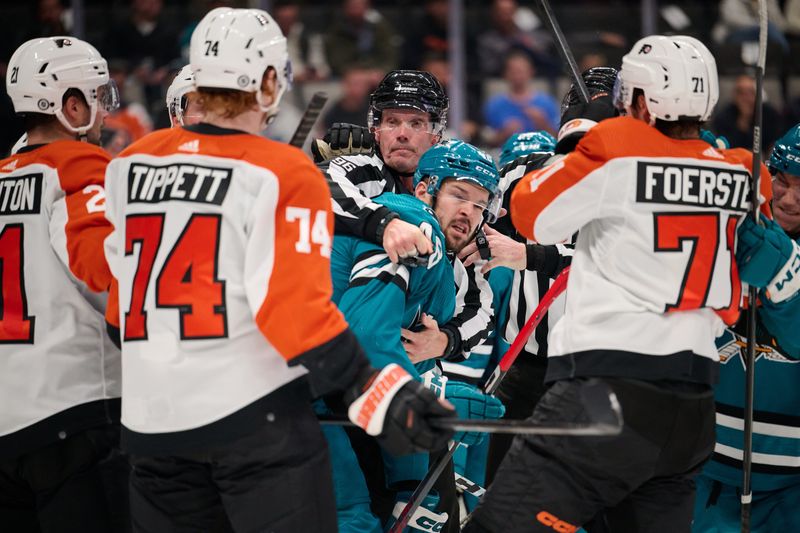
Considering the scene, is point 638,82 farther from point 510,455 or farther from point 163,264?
point 163,264

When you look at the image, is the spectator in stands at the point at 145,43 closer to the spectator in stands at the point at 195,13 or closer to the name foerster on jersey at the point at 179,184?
the spectator in stands at the point at 195,13

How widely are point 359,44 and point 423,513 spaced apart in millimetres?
5123

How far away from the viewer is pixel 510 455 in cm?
259

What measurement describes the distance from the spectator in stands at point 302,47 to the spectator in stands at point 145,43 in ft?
2.58

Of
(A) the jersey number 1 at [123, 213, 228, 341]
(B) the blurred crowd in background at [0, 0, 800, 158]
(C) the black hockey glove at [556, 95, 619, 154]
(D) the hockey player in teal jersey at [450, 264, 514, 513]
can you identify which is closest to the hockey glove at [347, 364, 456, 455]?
(A) the jersey number 1 at [123, 213, 228, 341]

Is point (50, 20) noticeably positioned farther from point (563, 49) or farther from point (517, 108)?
point (563, 49)

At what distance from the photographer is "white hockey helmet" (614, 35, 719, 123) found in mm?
2527

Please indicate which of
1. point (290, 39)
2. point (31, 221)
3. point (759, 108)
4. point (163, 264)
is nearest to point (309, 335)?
point (163, 264)

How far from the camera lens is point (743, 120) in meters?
7.02

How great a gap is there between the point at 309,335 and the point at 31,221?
91 centimetres

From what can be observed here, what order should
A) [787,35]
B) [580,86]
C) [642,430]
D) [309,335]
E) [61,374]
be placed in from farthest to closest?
1. [787,35]
2. [580,86]
3. [61,374]
4. [642,430]
5. [309,335]

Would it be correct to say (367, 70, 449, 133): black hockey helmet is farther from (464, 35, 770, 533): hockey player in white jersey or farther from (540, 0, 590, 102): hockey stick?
(464, 35, 770, 533): hockey player in white jersey

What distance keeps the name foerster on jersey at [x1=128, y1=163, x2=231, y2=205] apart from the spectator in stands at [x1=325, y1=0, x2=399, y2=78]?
18.0ft

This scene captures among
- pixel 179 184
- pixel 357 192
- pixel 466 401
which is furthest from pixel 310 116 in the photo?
pixel 466 401
